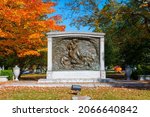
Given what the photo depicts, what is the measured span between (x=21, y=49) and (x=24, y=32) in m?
1.75

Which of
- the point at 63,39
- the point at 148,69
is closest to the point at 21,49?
the point at 63,39

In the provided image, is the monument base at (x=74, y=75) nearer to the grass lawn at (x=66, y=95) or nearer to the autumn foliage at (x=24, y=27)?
the autumn foliage at (x=24, y=27)

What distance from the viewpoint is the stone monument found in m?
24.7

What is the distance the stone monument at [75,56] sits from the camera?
24.7 meters

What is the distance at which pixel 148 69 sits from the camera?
107ft

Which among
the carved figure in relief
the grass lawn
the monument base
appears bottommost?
the grass lawn

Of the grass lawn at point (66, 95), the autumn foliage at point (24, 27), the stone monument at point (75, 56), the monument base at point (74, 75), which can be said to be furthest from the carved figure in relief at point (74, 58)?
the grass lawn at point (66, 95)

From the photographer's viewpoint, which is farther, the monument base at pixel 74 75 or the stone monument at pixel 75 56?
the stone monument at pixel 75 56

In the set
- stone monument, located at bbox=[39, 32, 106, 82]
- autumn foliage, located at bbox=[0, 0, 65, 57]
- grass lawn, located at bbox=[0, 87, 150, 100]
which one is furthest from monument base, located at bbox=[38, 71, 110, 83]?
grass lawn, located at bbox=[0, 87, 150, 100]

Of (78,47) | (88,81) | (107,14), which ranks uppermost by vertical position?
(107,14)

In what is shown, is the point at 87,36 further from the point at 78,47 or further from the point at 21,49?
the point at 21,49

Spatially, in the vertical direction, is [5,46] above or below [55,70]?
above

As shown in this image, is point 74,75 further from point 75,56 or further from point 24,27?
point 24,27

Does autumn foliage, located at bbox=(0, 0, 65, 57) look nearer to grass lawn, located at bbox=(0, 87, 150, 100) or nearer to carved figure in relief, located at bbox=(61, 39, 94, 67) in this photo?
carved figure in relief, located at bbox=(61, 39, 94, 67)
